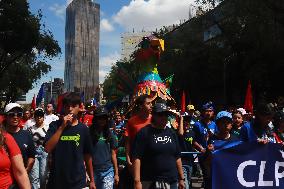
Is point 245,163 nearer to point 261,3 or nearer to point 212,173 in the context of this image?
point 212,173

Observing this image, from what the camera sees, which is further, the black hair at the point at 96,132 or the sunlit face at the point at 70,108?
the black hair at the point at 96,132

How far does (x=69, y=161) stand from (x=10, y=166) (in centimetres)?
169

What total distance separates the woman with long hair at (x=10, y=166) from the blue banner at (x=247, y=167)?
2.44m

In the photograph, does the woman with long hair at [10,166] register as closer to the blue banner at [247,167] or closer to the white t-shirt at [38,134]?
the blue banner at [247,167]

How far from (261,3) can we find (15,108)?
28373 mm

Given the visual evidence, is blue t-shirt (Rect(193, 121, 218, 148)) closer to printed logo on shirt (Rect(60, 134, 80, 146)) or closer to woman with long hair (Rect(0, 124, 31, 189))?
printed logo on shirt (Rect(60, 134, 80, 146))

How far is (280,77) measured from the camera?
117ft

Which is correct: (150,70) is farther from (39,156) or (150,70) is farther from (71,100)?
(71,100)

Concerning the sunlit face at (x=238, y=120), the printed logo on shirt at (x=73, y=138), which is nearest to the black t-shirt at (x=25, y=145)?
the printed logo on shirt at (x=73, y=138)

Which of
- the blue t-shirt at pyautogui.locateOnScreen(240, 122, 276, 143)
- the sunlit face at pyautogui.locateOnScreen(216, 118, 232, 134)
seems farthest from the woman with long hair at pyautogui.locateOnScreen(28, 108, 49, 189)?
the blue t-shirt at pyautogui.locateOnScreen(240, 122, 276, 143)

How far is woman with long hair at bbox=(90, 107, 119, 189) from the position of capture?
7.16 meters

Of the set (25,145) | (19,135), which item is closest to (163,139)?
(25,145)

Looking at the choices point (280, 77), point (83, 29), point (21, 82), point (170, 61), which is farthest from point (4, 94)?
point (83, 29)

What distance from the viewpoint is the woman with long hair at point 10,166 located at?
12.3 ft
